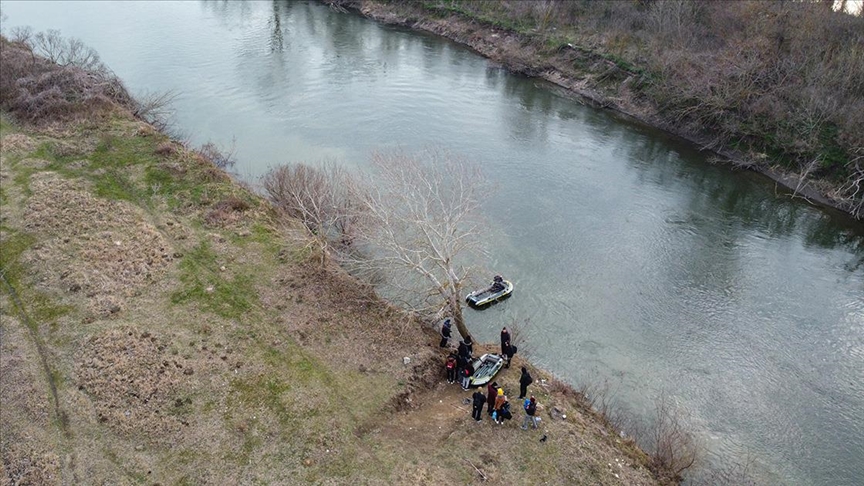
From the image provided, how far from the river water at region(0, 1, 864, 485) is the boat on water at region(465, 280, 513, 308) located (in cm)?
63

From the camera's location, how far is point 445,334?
81.0ft

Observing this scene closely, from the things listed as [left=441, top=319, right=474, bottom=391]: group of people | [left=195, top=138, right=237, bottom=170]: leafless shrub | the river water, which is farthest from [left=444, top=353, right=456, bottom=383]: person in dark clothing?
[left=195, top=138, right=237, bottom=170]: leafless shrub

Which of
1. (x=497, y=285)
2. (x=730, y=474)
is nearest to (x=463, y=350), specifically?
(x=497, y=285)

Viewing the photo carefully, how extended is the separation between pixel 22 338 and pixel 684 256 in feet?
105

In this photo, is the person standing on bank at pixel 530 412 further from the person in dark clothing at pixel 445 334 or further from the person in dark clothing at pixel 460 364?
the person in dark clothing at pixel 445 334

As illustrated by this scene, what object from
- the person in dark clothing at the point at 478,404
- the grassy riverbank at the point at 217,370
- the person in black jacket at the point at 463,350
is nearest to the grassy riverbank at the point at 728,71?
the grassy riverbank at the point at 217,370

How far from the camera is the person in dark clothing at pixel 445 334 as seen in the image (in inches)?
969

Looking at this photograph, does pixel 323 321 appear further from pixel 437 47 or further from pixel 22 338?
pixel 437 47

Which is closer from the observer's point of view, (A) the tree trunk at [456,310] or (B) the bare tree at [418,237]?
(A) the tree trunk at [456,310]

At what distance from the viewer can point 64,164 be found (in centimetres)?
3575

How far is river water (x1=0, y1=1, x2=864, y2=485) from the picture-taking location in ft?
82.3

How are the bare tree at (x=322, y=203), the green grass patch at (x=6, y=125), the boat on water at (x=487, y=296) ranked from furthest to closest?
the green grass patch at (x=6, y=125), the bare tree at (x=322, y=203), the boat on water at (x=487, y=296)

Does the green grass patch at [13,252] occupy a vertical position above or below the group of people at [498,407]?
below

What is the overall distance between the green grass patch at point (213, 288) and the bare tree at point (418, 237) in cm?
545
